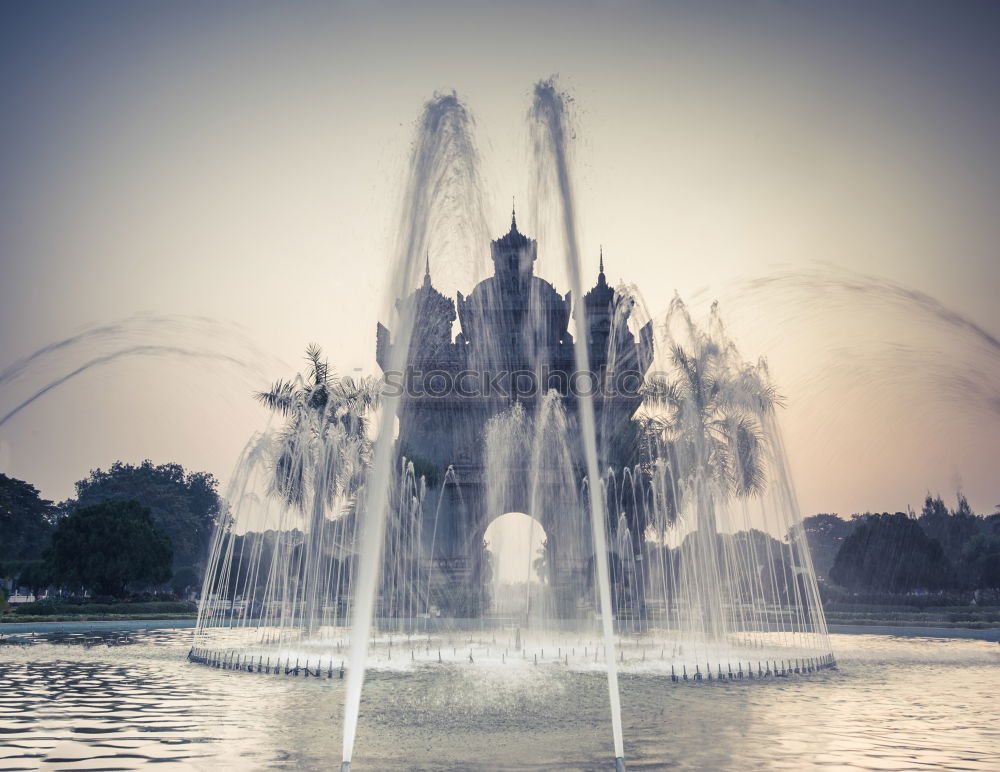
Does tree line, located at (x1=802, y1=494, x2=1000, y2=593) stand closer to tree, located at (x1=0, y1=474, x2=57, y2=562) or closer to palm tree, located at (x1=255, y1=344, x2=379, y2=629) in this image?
palm tree, located at (x1=255, y1=344, x2=379, y2=629)

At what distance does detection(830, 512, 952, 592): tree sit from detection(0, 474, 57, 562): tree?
56438 millimetres

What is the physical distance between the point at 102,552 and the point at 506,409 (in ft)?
74.3

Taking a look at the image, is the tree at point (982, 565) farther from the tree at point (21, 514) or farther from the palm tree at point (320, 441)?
the tree at point (21, 514)

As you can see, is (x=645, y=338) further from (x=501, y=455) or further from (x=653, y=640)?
(x=653, y=640)

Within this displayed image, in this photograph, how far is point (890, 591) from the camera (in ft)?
168

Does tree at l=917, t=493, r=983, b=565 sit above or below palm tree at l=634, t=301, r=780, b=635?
above

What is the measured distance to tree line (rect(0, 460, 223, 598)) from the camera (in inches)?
1704

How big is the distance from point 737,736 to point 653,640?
18.6 m

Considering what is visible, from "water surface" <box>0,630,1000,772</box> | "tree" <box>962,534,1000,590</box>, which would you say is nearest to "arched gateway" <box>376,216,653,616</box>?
"tree" <box>962,534,1000,590</box>

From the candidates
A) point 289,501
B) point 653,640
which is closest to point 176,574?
point 289,501

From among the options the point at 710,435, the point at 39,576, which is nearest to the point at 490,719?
the point at 710,435

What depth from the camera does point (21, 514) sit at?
61000mm

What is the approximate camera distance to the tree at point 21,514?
59938mm

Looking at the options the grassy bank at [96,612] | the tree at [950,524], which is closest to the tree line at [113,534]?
the grassy bank at [96,612]
